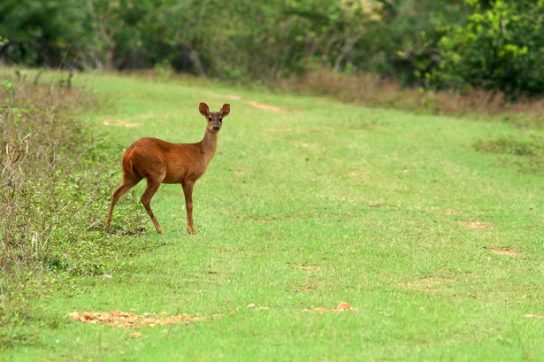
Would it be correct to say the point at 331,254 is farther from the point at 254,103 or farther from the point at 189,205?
the point at 254,103

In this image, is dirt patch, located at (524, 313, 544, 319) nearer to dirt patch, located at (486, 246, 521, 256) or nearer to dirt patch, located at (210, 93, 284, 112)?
dirt patch, located at (486, 246, 521, 256)

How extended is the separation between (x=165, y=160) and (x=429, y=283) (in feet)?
11.0

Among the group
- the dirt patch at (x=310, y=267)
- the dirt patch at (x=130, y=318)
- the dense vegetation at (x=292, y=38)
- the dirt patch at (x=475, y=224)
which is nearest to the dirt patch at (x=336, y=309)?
the dirt patch at (x=130, y=318)

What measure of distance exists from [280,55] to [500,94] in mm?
7417

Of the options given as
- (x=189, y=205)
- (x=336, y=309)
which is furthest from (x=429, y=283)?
(x=189, y=205)

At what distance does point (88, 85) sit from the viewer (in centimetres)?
2755

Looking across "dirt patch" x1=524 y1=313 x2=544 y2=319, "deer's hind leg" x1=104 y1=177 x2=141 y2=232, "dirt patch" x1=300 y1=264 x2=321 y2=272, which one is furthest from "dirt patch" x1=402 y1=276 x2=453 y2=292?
"deer's hind leg" x1=104 y1=177 x2=141 y2=232

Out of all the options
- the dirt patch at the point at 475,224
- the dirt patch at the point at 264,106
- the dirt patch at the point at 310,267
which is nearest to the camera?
the dirt patch at the point at 310,267

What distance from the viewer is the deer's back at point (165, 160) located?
1261cm

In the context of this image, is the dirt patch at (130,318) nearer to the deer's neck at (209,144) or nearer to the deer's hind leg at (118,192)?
the deer's hind leg at (118,192)

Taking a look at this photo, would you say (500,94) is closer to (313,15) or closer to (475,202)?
(313,15)

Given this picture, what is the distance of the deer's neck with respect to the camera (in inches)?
531

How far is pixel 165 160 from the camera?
1281cm

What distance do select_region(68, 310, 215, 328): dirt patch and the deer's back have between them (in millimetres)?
3437
